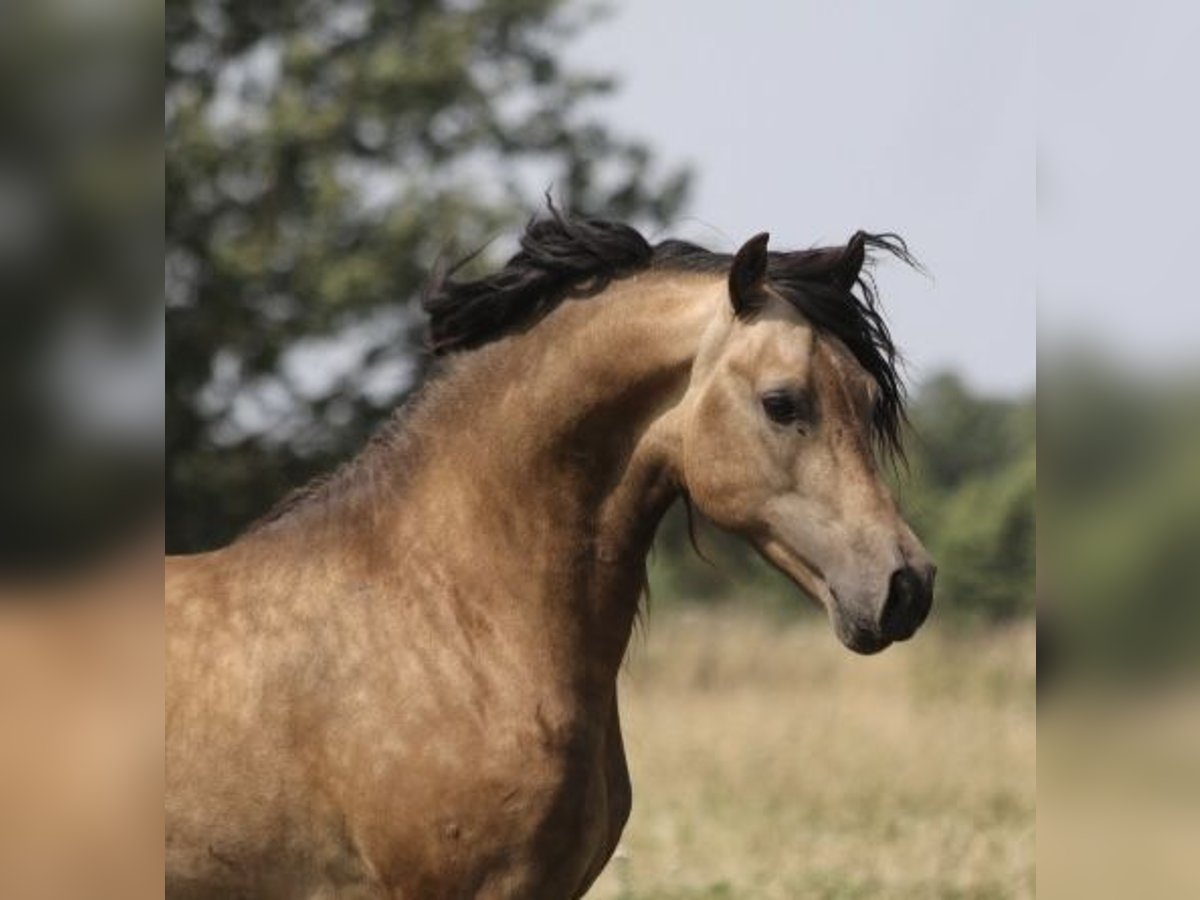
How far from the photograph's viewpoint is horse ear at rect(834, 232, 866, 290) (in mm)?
4734

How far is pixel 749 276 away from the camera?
4.53 m

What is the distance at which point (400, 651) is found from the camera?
4.44m

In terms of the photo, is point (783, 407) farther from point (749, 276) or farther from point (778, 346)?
point (749, 276)

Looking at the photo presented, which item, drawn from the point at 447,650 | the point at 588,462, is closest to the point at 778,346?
the point at 588,462

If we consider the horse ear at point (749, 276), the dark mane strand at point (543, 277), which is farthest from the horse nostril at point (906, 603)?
the dark mane strand at point (543, 277)

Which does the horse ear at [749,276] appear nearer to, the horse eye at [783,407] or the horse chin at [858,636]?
the horse eye at [783,407]

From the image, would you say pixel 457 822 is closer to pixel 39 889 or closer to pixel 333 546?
pixel 333 546

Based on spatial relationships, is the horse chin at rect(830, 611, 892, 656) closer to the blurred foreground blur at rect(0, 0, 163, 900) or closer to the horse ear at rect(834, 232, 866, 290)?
the horse ear at rect(834, 232, 866, 290)

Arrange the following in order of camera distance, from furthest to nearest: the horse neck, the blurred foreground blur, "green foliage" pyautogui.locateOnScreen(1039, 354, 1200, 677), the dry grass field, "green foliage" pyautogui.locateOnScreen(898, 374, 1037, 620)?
"green foliage" pyautogui.locateOnScreen(898, 374, 1037, 620)
the dry grass field
the horse neck
"green foliage" pyautogui.locateOnScreen(1039, 354, 1200, 677)
the blurred foreground blur

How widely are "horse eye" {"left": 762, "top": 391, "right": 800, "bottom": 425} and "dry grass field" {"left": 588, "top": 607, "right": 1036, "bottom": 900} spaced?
437 cm

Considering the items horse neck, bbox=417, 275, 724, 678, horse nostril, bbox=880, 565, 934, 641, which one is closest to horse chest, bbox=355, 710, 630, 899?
horse neck, bbox=417, 275, 724, 678

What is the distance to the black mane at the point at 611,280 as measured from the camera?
184 inches

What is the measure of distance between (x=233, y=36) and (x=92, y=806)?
1760 cm

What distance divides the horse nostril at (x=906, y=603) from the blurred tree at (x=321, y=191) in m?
11.6
